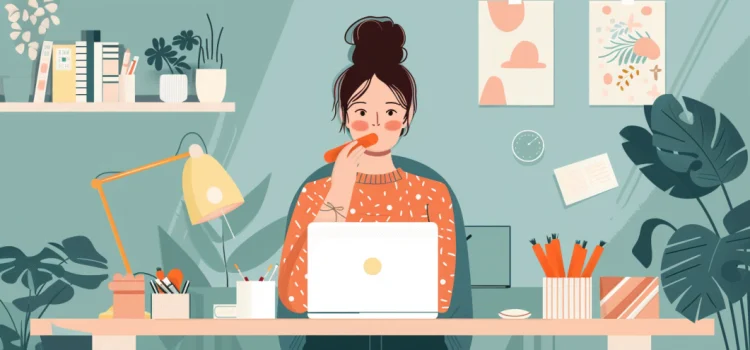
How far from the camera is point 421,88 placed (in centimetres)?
473

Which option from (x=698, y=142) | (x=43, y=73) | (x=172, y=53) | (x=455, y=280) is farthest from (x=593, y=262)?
(x=43, y=73)

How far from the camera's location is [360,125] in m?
4.63

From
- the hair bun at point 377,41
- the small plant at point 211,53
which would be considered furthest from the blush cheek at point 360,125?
the small plant at point 211,53

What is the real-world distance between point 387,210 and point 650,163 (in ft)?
3.47

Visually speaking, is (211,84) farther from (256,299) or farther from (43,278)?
(43,278)

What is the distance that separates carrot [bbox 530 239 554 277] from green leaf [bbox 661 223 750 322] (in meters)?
0.51

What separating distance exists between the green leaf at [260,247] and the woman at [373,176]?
115 millimetres

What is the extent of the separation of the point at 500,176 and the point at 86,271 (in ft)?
5.64

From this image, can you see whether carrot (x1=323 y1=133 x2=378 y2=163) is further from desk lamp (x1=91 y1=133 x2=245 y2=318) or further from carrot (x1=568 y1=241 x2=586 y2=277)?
carrot (x1=568 y1=241 x2=586 y2=277)

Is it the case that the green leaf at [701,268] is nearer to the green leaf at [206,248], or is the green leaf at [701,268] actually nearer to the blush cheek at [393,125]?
the blush cheek at [393,125]

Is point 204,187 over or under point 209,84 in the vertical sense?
under

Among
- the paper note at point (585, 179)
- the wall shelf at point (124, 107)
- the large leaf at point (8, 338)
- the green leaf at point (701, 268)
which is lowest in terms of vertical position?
the large leaf at point (8, 338)

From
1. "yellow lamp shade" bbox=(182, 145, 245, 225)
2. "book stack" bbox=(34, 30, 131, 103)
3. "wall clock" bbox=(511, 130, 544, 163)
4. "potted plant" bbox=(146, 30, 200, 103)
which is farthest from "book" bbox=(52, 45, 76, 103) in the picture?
"wall clock" bbox=(511, 130, 544, 163)

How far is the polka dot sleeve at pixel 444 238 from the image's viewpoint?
450cm
